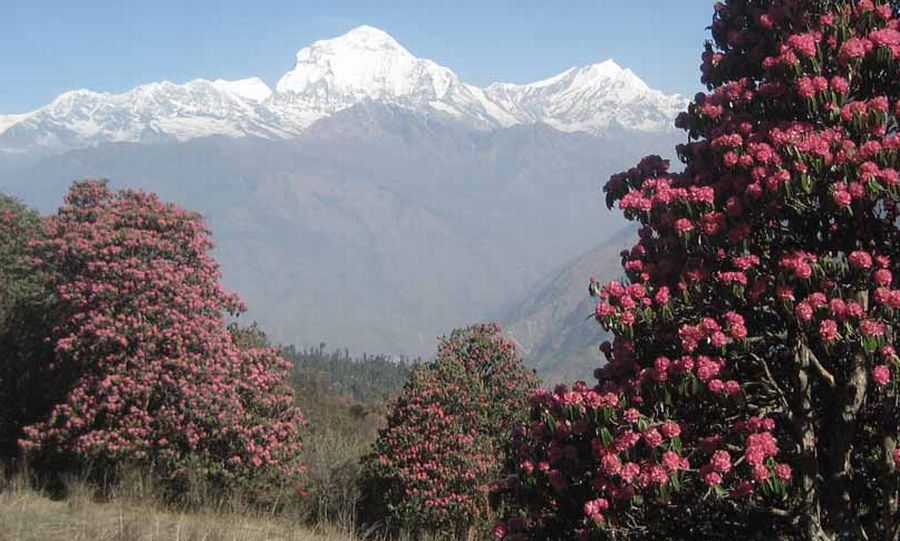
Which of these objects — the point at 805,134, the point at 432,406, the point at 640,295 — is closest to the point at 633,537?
the point at 640,295

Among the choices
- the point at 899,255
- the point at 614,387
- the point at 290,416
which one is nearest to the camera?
the point at 899,255

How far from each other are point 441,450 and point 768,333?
27.1 ft

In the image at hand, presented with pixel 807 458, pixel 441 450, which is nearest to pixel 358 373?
pixel 441 450

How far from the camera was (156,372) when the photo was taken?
13984mm

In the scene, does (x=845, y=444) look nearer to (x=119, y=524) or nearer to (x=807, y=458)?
(x=807, y=458)

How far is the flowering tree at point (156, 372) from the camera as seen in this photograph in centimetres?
1389

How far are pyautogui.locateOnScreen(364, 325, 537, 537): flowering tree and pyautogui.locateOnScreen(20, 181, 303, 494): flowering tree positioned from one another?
2307 millimetres

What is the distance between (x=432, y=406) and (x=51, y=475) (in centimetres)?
771

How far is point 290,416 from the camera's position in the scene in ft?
52.0

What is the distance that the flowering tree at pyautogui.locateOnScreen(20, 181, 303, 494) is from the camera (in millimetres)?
13891

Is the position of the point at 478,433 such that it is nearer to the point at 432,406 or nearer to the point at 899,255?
the point at 432,406

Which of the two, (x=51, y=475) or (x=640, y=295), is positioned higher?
(x=640, y=295)

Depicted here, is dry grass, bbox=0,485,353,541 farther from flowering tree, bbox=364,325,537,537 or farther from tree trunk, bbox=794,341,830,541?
tree trunk, bbox=794,341,830,541

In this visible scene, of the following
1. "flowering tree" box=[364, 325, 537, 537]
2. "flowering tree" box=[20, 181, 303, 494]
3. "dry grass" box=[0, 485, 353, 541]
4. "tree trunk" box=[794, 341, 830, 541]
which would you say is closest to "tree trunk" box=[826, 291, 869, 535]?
"tree trunk" box=[794, 341, 830, 541]
